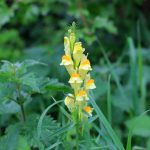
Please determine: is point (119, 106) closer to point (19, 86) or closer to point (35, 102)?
point (35, 102)

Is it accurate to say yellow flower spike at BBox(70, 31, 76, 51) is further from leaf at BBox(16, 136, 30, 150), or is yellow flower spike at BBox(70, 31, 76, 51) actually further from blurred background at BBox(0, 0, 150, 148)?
blurred background at BBox(0, 0, 150, 148)

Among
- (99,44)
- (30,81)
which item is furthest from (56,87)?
(99,44)

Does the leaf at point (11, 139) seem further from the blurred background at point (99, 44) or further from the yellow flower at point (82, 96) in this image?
the blurred background at point (99, 44)

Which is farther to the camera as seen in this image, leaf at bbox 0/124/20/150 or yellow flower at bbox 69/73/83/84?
leaf at bbox 0/124/20/150

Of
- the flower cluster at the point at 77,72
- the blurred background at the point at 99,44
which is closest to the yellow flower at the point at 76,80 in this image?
the flower cluster at the point at 77,72

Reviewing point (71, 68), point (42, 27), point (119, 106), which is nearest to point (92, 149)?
point (71, 68)

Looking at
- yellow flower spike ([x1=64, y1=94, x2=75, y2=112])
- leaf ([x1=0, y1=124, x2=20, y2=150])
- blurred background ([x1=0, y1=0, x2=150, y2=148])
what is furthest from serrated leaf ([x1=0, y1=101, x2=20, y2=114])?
blurred background ([x1=0, y1=0, x2=150, y2=148])
